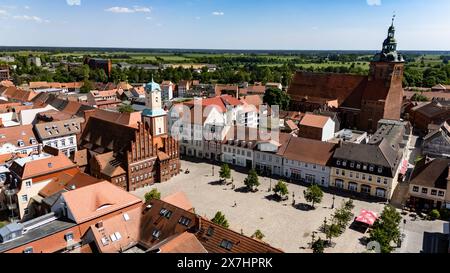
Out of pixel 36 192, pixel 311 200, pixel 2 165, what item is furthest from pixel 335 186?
pixel 2 165

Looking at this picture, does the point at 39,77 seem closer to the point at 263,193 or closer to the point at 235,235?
the point at 263,193

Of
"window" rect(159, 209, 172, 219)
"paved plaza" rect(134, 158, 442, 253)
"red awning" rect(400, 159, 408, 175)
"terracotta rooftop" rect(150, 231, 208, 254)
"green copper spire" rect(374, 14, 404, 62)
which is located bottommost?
"paved plaza" rect(134, 158, 442, 253)

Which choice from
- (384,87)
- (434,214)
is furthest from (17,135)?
(384,87)

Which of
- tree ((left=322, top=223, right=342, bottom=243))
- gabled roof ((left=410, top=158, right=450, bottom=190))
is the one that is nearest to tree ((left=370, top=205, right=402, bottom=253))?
tree ((left=322, top=223, right=342, bottom=243))

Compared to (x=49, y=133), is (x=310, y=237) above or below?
below

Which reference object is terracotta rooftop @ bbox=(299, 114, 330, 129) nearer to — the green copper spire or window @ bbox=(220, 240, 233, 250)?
the green copper spire

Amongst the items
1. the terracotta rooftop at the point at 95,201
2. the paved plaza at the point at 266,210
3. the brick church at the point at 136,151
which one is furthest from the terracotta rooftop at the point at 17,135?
the terracotta rooftop at the point at 95,201

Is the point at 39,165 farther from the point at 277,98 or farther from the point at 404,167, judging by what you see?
the point at 277,98
